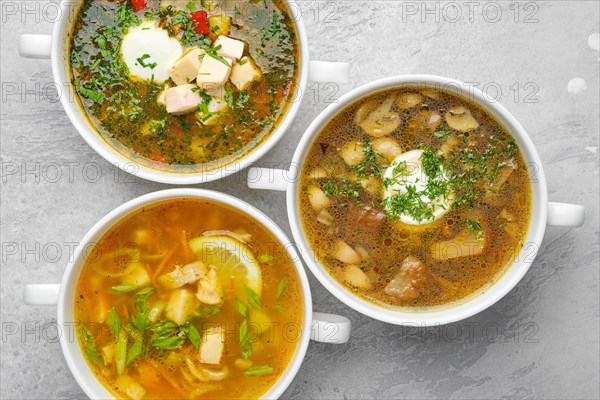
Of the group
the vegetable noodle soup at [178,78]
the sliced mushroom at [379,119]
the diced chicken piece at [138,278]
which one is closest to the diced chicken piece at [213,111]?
the vegetable noodle soup at [178,78]

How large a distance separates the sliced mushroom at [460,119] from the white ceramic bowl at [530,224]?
0.06 meters

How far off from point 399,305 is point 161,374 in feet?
3.14

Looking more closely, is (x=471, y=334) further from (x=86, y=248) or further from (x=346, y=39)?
(x=86, y=248)

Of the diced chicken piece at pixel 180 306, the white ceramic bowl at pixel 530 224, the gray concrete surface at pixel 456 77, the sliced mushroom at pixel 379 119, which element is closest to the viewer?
the white ceramic bowl at pixel 530 224

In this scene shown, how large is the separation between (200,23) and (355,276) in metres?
1.13

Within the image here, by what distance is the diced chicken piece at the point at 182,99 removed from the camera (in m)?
2.67

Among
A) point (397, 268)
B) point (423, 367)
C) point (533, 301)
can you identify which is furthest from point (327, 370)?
point (533, 301)

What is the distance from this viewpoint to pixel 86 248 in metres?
2.61

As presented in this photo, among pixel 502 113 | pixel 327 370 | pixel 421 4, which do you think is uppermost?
pixel 421 4

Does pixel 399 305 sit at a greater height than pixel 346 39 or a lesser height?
lesser

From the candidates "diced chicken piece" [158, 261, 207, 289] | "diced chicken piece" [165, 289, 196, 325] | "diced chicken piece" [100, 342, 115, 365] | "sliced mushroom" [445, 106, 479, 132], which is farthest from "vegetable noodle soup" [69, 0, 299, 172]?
"diced chicken piece" [100, 342, 115, 365]

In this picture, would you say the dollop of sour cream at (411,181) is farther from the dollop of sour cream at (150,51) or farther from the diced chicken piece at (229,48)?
the dollop of sour cream at (150,51)

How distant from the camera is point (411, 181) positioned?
261cm

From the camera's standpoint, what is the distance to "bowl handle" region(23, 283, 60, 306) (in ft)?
8.50
